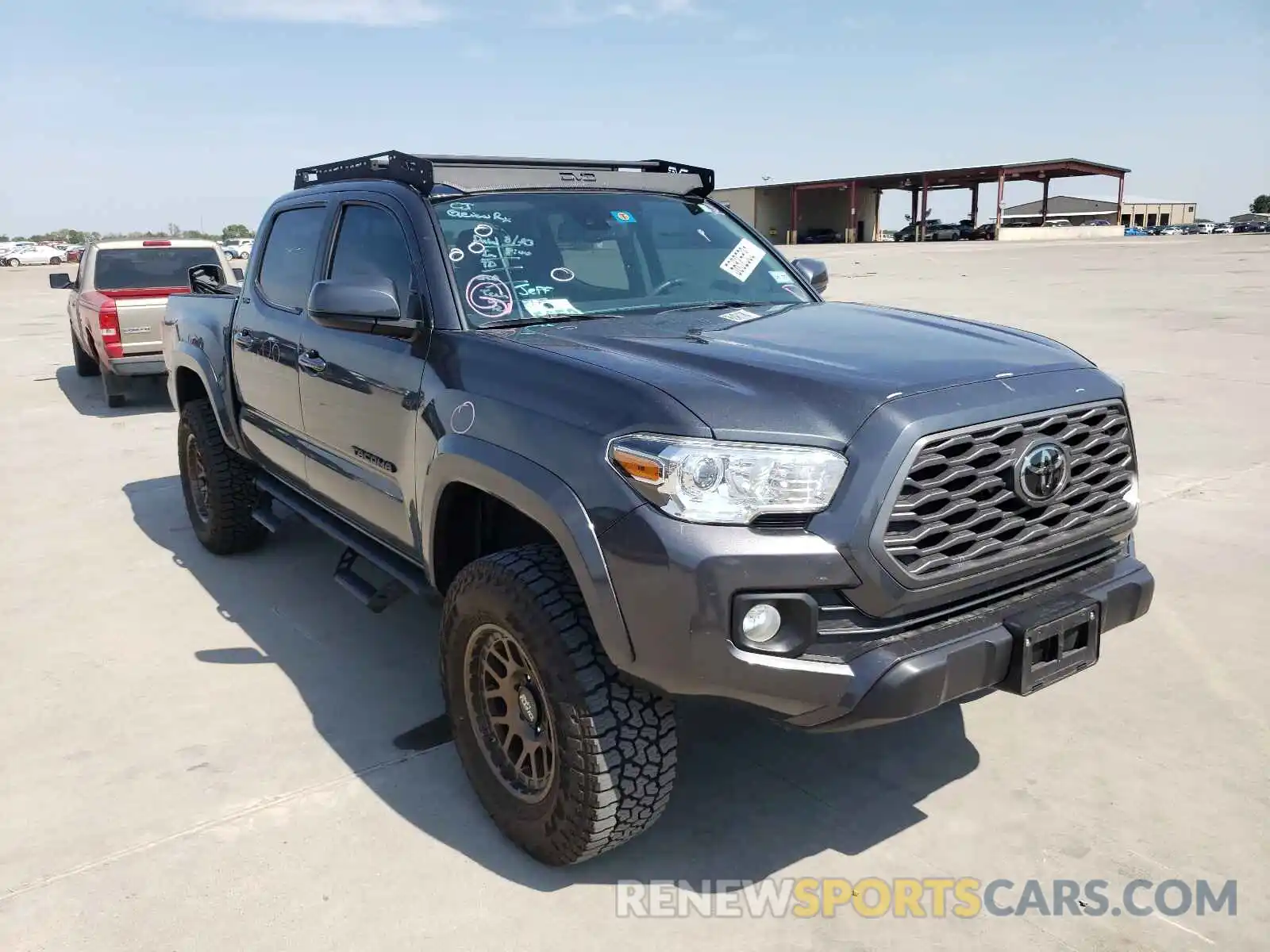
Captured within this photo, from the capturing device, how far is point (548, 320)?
11.1 feet

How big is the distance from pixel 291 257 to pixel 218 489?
152cm

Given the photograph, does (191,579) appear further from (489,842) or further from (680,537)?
(680,537)

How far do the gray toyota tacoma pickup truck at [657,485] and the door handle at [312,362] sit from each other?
0.02m

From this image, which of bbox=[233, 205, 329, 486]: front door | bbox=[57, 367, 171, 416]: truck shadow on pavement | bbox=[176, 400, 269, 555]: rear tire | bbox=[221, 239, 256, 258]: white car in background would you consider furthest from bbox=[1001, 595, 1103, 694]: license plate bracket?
bbox=[57, 367, 171, 416]: truck shadow on pavement

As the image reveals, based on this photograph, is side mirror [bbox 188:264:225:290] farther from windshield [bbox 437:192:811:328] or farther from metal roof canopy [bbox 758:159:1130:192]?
metal roof canopy [bbox 758:159:1130:192]

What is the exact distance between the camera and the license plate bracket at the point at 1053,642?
2.56 metres

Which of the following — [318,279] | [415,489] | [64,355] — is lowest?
[64,355]

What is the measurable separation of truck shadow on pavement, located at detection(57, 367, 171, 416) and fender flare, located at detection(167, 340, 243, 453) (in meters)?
5.31

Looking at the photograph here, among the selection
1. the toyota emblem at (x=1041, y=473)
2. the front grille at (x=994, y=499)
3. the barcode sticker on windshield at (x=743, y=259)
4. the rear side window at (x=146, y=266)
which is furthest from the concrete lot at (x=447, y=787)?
the rear side window at (x=146, y=266)

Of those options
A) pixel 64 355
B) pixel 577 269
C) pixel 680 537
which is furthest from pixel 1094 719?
pixel 64 355

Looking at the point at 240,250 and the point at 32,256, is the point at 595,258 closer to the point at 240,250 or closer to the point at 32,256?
the point at 240,250

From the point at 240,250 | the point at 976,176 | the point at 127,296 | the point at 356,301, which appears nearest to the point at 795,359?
the point at 356,301

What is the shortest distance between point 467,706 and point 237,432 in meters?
2.75

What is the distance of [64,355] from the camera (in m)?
15.6
